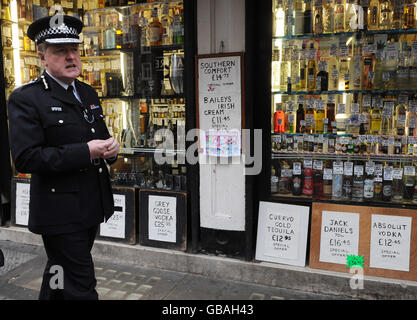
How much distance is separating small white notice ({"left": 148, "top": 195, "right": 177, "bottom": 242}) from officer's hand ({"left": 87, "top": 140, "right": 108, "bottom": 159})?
73.2 inches

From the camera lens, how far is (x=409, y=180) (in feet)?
12.6

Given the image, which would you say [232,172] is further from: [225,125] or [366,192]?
[366,192]

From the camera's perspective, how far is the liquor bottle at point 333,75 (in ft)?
13.3

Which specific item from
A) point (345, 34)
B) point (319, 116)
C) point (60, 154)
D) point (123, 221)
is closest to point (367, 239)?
point (319, 116)

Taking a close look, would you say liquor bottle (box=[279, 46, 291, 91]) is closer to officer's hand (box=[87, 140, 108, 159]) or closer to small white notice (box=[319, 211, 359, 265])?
small white notice (box=[319, 211, 359, 265])

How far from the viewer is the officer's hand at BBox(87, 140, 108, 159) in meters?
2.42

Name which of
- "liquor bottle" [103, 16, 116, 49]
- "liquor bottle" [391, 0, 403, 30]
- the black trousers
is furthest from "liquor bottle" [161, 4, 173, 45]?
the black trousers

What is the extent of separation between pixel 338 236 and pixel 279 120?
136cm

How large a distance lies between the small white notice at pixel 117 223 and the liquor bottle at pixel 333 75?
2.68 metres

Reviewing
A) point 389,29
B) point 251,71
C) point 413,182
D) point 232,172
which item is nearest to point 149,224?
point 232,172

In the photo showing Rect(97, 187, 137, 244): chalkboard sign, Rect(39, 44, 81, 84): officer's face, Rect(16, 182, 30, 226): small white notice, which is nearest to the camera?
Rect(39, 44, 81, 84): officer's face

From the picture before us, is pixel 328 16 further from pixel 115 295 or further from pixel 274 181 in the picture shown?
pixel 115 295

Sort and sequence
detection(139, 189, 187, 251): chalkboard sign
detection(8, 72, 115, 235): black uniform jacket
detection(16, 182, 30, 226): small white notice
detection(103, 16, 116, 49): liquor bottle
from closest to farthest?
detection(8, 72, 115, 235): black uniform jacket, detection(139, 189, 187, 251): chalkboard sign, detection(103, 16, 116, 49): liquor bottle, detection(16, 182, 30, 226): small white notice

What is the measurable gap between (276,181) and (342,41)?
5.40 ft
